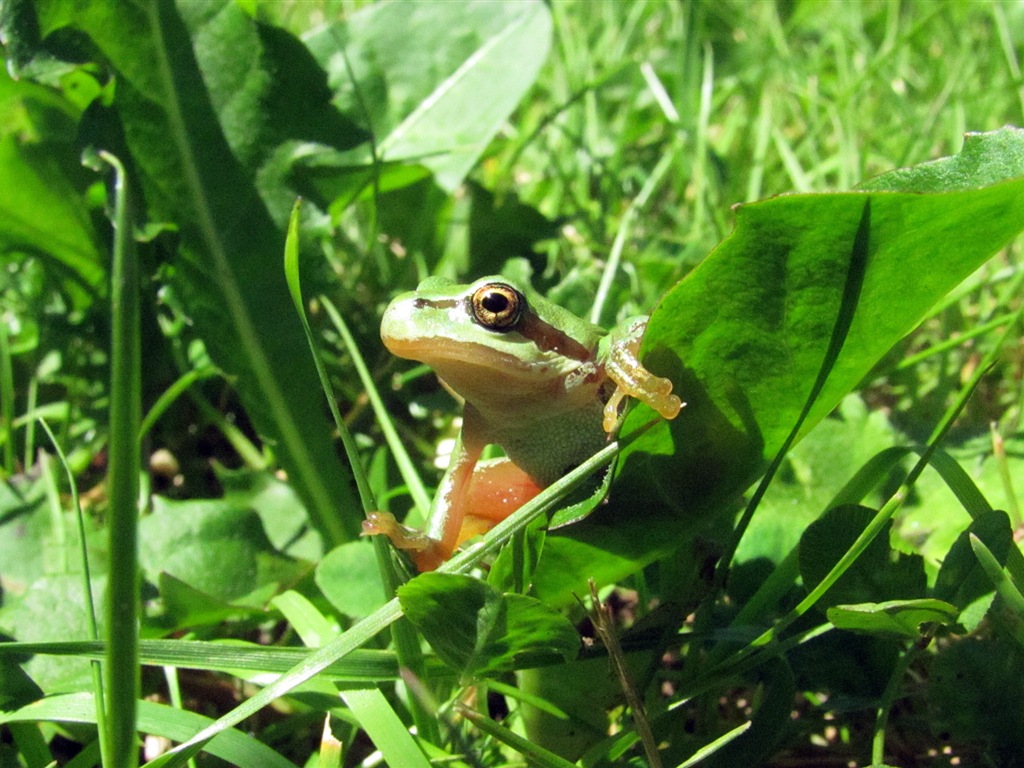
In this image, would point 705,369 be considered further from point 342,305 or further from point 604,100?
point 604,100

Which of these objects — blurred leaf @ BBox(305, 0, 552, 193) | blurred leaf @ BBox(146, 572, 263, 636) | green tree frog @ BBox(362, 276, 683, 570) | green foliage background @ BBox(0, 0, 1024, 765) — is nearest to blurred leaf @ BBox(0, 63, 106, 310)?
green foliage background @ BBox(0, 0, 1024, 765)

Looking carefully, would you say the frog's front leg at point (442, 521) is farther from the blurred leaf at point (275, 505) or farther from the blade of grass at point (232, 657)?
the blurred leaf at point (275, 505)

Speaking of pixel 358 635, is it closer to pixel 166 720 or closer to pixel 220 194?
pixel 166 720

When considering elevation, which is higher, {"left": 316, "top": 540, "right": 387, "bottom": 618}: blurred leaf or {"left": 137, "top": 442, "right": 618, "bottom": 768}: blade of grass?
{"left": 137, "top": 442, "right": 618, "bottom": 768}: blade of grass

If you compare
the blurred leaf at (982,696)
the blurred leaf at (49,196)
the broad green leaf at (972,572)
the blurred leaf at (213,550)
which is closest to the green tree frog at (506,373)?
the blurred leaf at (213,550)

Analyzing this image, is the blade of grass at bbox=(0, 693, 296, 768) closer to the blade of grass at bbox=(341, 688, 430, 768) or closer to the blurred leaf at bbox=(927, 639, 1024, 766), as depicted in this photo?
the blade of grass at bbox=(341, 688, 430, 768)

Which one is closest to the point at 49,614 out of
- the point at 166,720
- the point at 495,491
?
the point at 166,720

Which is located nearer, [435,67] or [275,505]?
[275,505]
